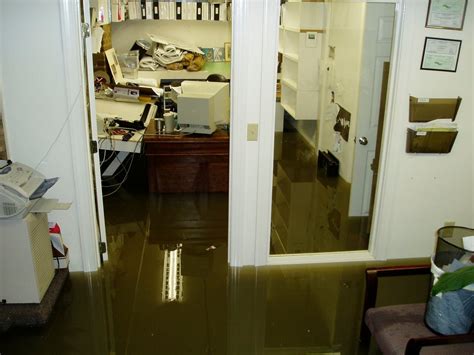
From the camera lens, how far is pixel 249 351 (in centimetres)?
258

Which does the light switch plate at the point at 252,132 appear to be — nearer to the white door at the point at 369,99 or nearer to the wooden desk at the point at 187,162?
the white door at the point at 369,99

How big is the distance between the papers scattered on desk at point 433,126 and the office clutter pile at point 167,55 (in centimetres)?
398

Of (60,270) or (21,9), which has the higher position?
(21,9)

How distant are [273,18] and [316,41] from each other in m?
2.47

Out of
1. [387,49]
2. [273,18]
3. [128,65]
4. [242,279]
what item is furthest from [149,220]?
[128,65]

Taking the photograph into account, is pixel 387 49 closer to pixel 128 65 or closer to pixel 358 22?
pixel 358 22

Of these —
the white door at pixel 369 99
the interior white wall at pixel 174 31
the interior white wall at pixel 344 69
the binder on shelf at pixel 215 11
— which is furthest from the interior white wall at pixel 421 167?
the interior white wall at pixel 174 31

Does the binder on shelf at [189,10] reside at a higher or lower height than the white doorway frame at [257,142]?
higher

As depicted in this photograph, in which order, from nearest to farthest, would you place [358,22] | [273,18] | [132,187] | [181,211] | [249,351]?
[249,351] → [273,18] → [358,22] → [181,211] → [132,187]

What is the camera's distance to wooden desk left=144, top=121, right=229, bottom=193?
451 cm

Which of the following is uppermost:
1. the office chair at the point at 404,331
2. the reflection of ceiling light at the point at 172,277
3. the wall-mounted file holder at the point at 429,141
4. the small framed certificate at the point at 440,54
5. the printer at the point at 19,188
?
the small framed certificate at the point at 440,54

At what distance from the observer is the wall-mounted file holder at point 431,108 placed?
306 centimetres

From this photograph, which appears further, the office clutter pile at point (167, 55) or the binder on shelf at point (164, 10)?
the office clutter pile at point (167, 55)

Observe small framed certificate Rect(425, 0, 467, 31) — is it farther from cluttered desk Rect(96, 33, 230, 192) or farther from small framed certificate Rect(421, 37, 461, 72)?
cluttered desk Rect(96, 33, 230, 192)
